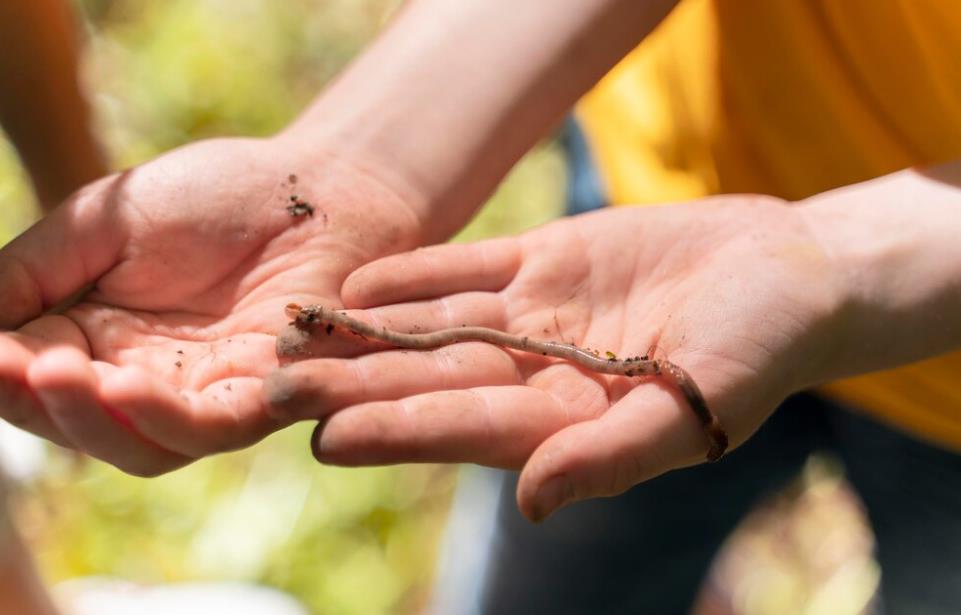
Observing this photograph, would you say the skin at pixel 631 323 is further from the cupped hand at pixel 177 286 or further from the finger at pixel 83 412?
the finger at pixel 83 412

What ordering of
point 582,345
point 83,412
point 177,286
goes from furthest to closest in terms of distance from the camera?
point 582,345, point 177,286, point 83,412

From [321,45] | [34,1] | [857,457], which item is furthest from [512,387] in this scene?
[321,45]

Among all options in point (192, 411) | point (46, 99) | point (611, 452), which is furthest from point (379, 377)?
point (46, 99)

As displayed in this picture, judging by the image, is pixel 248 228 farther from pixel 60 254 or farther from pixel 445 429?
pixel 445 429

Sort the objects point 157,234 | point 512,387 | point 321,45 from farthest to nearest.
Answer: point 321,45, point 157,234, point 512,387

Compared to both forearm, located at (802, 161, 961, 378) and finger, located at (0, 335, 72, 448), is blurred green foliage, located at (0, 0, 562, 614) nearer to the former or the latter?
finger, located at (0, 335, 72, 448)

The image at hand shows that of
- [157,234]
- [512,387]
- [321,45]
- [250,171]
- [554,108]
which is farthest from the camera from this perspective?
[321,45]

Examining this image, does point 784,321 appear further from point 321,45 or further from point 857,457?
point 321,45

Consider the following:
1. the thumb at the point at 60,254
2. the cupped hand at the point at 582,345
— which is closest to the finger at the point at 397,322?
the cupped hand at the point at 582,345
